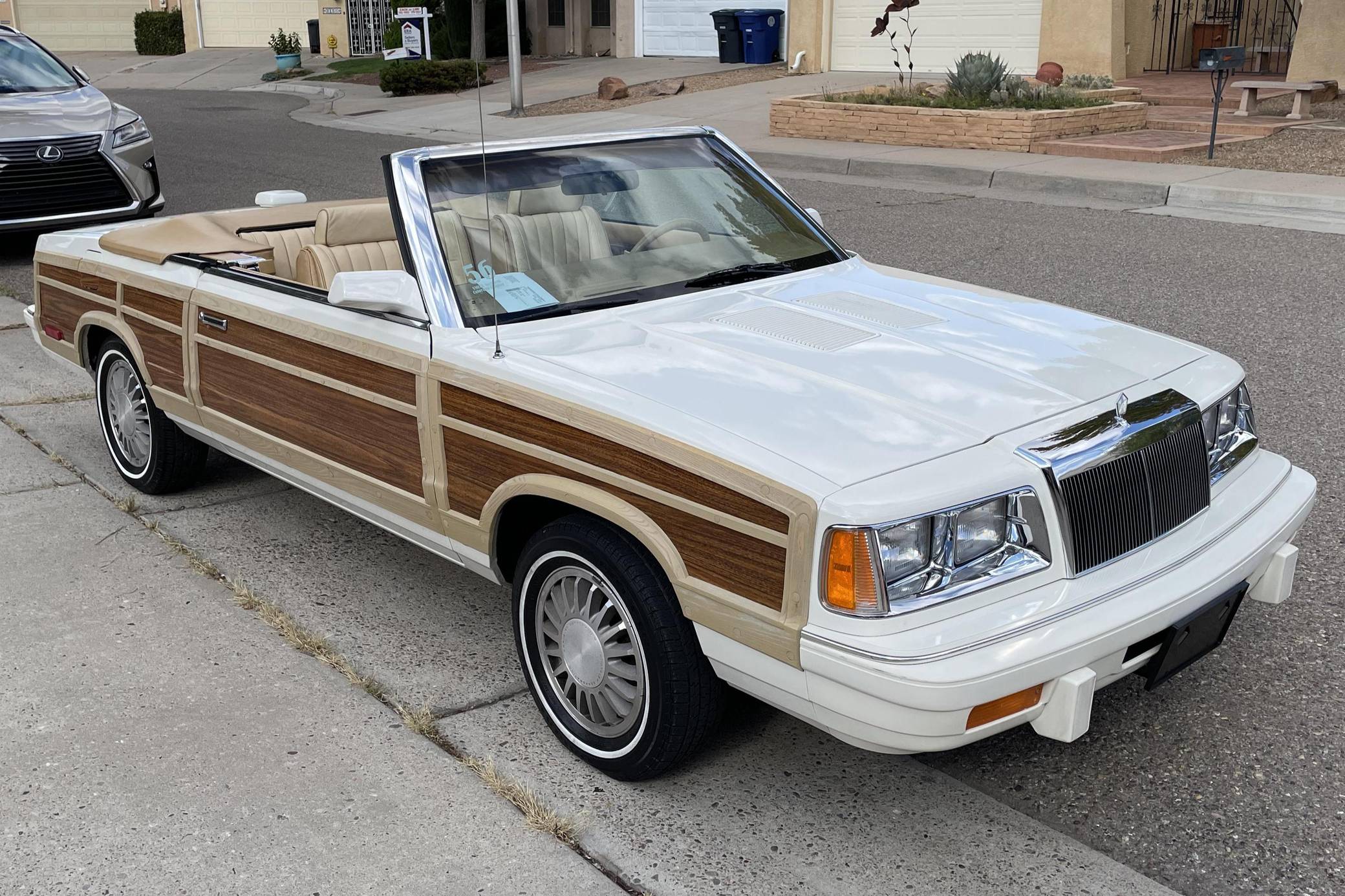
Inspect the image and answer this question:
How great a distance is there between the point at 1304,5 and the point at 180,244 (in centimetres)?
1630

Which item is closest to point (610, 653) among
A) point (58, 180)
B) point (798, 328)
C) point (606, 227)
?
point (798, 328)

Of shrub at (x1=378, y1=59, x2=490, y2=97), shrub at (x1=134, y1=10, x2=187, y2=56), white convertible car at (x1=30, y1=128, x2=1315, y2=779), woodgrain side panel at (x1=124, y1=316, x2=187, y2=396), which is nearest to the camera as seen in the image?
white convertible car at (x1=30, y1=128, x2=1315, y2=779)

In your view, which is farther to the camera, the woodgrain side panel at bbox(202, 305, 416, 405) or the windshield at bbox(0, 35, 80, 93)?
the windshield at bbox(0, 35, 80, 93)

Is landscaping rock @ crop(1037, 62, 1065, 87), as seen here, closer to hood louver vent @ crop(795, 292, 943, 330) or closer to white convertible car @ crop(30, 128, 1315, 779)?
white convertible car @ crop(30, 128, 1315, 779)

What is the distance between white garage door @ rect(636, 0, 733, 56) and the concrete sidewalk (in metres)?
23.5

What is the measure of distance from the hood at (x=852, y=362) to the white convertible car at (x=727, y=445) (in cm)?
1

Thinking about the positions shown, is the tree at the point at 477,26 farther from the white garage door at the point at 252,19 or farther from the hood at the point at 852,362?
the hood at the point at 852,362

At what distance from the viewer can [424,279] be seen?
3.67 meters

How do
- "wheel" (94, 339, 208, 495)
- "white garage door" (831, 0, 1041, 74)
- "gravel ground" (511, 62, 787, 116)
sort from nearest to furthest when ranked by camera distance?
1. "wheel" (94, 339, 208, 495)
2. "white garage door" (831, 0, 1041, 74)
3. "gravel ground" (511, 62, 787, 116)

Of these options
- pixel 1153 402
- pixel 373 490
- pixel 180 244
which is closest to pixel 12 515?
pixel 180 244

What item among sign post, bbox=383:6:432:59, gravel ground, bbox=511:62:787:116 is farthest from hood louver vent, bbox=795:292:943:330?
sign post, bbox=383:6:432:59

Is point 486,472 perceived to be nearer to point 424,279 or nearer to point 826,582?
point 424,279

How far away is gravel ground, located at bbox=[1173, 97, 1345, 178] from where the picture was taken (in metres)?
12.8

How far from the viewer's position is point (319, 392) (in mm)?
4020
